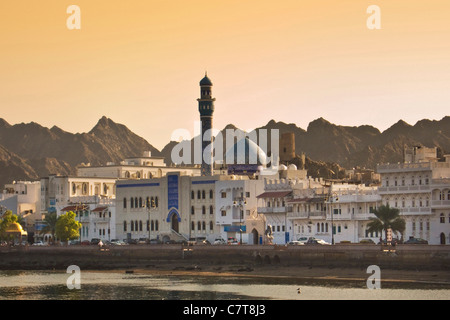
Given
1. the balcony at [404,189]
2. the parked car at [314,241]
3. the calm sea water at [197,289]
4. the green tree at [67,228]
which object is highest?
the balcony at [404,189]

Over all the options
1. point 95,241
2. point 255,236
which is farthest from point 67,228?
point 255,236

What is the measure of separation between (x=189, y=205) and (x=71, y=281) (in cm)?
4016

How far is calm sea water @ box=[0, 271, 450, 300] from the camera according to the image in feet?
274

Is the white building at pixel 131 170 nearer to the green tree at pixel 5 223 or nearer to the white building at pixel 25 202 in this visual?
the white building at pixel 25 202

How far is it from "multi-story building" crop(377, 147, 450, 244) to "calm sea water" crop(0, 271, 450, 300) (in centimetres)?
2031

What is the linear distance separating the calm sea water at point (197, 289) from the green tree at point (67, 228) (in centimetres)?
3580

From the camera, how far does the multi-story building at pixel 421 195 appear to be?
11062cm

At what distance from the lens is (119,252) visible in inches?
5138

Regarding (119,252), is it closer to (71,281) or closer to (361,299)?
(71,281)
